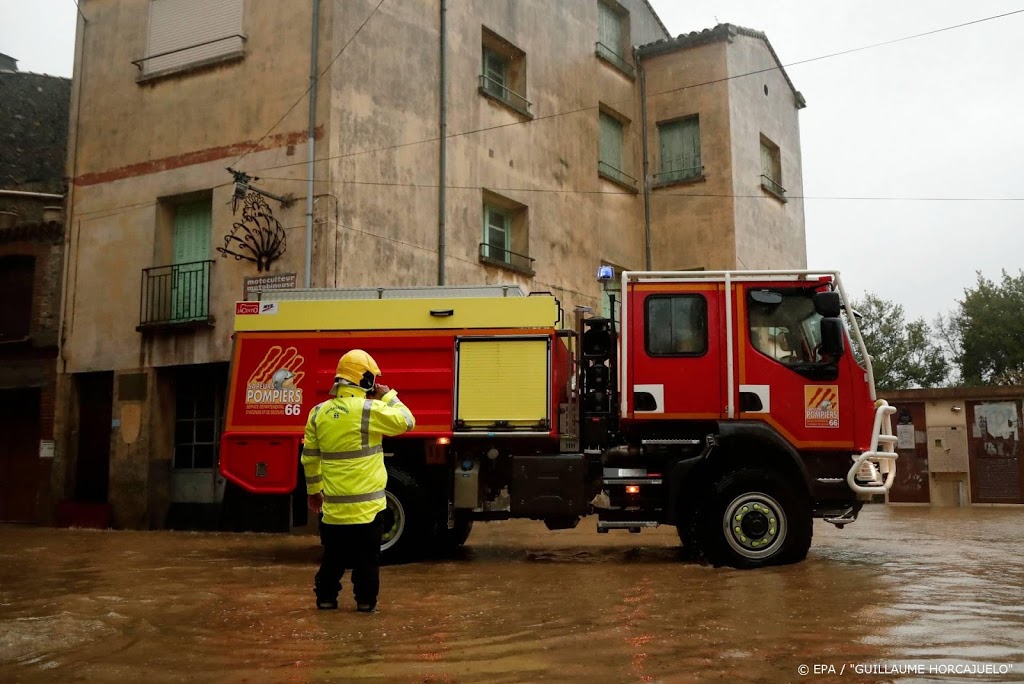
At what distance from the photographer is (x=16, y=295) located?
17031 mm

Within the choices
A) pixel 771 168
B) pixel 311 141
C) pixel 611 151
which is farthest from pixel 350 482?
pixel 771 168

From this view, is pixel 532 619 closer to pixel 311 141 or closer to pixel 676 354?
pixel 676 354

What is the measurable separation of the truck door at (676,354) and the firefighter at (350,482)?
3127mm

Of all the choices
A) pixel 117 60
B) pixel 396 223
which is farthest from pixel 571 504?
pixel 117 60

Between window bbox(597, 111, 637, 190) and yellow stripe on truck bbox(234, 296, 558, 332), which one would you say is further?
window bbox(597, 111, 637, 190)

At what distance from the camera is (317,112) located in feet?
45.9

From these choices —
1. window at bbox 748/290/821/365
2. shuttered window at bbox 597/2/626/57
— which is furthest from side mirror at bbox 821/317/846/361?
shuttered window at bbox 597/2/626/57

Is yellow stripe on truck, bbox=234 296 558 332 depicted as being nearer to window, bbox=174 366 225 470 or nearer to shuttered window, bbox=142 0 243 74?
window, bbox=174 366 225 470

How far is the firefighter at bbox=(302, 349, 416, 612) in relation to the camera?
628cm

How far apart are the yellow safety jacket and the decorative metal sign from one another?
26.3ft

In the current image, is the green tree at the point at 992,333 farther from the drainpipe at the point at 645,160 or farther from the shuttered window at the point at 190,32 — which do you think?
the shuttered window at the point at 190,32

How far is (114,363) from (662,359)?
10.2m

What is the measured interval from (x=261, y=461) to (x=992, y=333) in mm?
34666

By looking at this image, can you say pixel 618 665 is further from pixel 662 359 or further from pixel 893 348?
pixel 893 348
